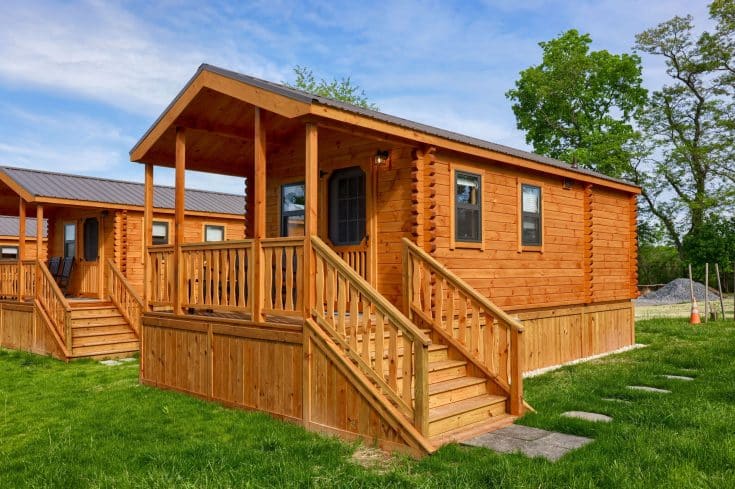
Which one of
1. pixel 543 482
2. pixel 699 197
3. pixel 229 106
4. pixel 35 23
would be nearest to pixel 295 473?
pixel 543 482

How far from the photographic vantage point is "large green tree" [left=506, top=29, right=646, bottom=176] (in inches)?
1173

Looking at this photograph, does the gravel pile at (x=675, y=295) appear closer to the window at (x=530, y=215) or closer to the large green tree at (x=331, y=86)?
the large green tree at (x=331, y=86)

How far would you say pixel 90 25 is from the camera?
2236 cm

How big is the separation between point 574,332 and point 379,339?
6.91 metres

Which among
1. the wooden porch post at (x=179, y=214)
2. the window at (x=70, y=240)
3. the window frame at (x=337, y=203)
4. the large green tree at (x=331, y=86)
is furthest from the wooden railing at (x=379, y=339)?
the large green tree at (x=331, y=86)

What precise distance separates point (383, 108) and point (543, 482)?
112ft

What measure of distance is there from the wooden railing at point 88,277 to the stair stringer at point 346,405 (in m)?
11.6

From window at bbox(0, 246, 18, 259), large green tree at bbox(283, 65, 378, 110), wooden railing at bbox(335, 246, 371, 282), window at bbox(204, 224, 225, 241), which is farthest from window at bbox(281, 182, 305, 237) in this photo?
large green tree at bbox(283, 65, 378, 110)

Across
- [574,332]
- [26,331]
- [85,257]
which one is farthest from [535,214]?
[85,257]

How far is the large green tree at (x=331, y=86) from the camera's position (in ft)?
118

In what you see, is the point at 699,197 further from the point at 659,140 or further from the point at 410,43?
the point at 410,43

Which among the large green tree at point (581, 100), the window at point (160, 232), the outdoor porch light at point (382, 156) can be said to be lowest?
the window at point (160, 232)

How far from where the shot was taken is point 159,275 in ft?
28.1

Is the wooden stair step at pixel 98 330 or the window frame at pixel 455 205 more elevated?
the window frame at pixel 455 205
